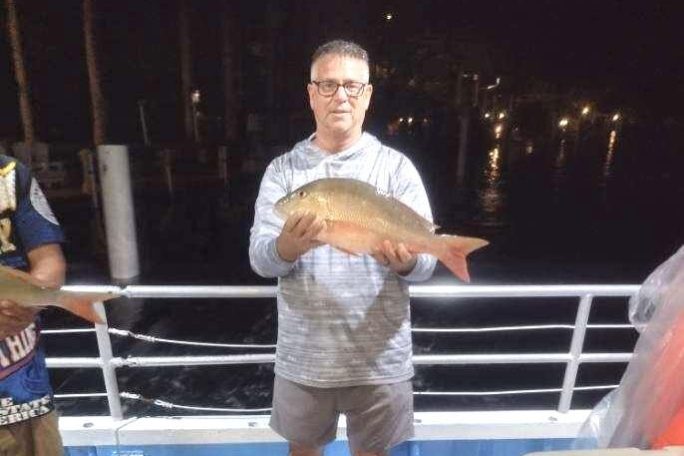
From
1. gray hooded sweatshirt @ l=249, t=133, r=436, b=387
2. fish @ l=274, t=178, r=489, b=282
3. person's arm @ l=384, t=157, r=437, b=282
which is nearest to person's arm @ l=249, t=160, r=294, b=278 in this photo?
gray hooded sweatshirt @ l=249, t=133, r=436, b=387

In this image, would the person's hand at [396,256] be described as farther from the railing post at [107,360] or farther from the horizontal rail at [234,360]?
the railing post at [107,360]

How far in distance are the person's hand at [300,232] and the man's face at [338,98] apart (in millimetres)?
469

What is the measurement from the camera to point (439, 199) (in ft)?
75.1

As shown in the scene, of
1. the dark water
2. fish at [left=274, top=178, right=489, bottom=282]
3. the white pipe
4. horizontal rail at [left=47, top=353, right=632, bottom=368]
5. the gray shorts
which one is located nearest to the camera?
fish at [left=274, top=178, right=489, bottom=282]

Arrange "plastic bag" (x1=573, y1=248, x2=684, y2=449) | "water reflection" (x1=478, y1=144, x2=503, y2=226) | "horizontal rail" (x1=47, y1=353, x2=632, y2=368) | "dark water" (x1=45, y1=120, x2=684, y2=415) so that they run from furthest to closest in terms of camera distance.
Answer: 1. "water reflection" (x1=478, y1=144, x2=503, y2=226)
2. "dark water" (x1=45, y1=120, x2=684, y2=415)
3. "horizontal rail" (x1=47, y1=353, x2=632, y2=368)
4. "plastic bag" (x1=573, y1=248, x2=684, y2=449)

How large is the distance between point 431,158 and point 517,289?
37.2 metres

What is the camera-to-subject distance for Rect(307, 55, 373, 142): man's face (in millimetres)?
2027

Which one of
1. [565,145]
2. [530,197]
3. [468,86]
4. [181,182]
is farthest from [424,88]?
[565,145]

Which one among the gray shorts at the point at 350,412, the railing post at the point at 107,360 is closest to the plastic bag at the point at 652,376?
the gray shorts at the point at 350,412

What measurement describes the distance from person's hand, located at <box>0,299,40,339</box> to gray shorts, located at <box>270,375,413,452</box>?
3.46 ft

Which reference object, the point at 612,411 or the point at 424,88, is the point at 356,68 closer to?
the point at 612,411

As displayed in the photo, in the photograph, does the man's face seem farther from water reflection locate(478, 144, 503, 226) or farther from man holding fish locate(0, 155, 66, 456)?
water reflection locate(478, 144, 503, 226)

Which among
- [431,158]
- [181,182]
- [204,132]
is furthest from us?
[431,158]

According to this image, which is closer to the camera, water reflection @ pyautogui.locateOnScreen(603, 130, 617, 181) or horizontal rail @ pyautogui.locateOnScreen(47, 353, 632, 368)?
horizontal rail @ pyautogui.locateOnScreen(47, 353, 632, 368)
